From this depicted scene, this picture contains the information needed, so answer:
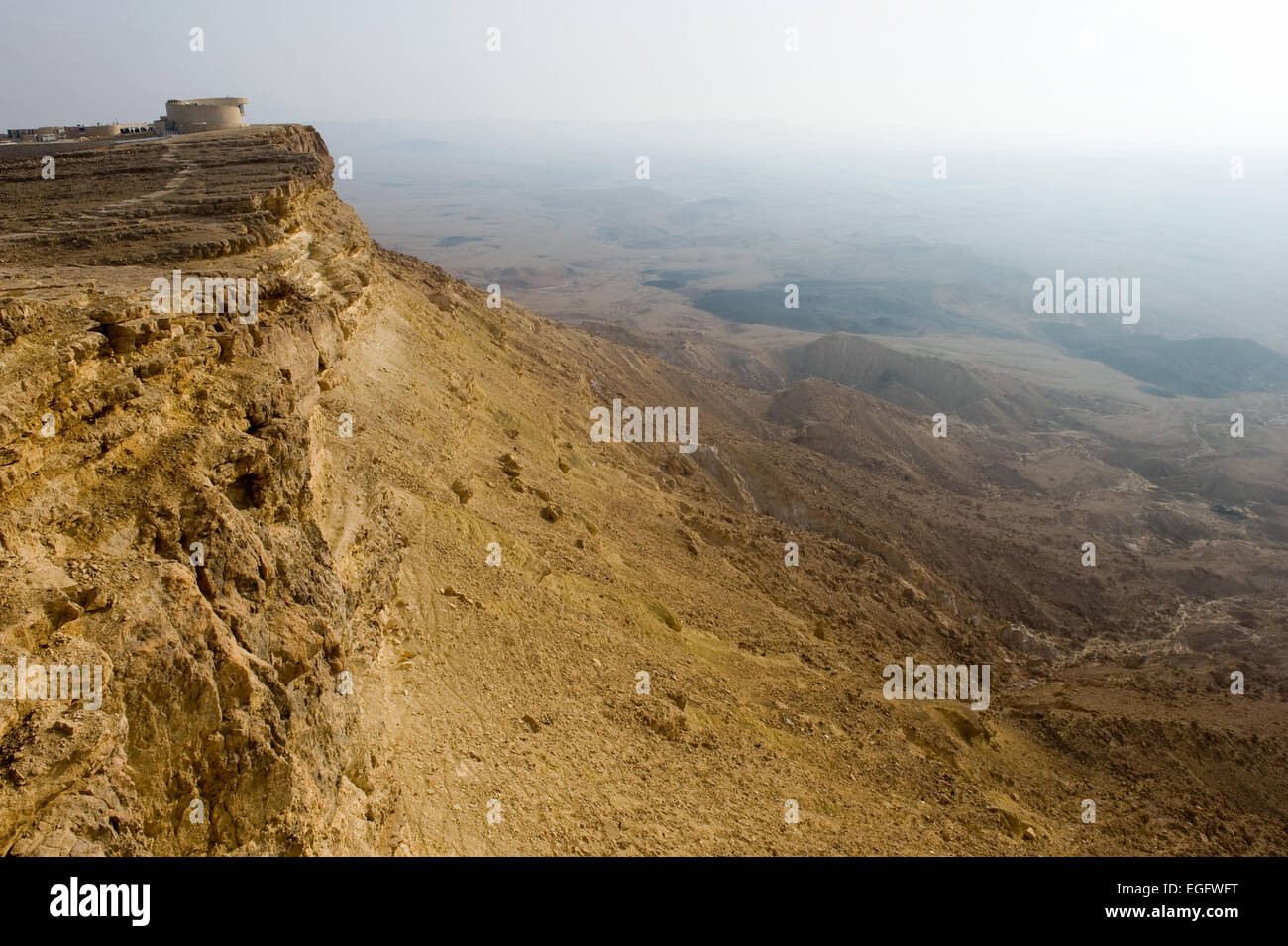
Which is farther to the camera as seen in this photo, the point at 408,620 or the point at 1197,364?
the point at 1197,364

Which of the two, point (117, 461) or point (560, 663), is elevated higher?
point (117, 461)

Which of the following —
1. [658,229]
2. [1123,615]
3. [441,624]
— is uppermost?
[658,229]

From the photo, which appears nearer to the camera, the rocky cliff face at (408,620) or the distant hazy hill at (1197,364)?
the rocky cliff face at (408,620)

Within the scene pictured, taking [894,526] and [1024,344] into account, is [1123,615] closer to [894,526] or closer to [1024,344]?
[894,526]

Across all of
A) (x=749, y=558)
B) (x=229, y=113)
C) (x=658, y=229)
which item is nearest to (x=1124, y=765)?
(x=749, y=558)

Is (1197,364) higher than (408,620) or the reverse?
higher

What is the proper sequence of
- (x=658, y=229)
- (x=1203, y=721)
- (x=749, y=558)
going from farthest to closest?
1. (x=658, y=229)
2. (x=749, y=558)
3. (x=1203, y=721)

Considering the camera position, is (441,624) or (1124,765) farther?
(1124,765)

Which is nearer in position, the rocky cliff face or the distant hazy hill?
the rocky cliff face
